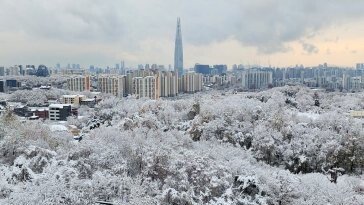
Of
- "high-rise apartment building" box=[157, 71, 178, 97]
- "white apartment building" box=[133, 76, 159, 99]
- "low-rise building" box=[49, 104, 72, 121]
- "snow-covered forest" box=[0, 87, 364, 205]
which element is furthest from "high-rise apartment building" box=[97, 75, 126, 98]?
"snow-covered forest" box=[0, 87, 364, 205]

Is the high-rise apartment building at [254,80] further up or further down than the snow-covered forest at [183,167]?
further up

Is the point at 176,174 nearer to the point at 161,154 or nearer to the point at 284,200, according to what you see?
the point at 161,154

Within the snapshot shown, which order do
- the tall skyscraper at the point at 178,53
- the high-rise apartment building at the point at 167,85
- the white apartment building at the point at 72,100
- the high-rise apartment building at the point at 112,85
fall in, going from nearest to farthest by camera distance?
the white apartment building at the point at 72,100 < the high-rise apartment building at the point at 112,85 < the high-rise apartment building at the point at 167,85 < the tall skyscraper at the point at 178,53

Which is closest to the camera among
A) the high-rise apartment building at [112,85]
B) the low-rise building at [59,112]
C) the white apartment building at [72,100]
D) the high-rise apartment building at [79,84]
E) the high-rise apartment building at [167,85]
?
the low-rise building at [59,112]

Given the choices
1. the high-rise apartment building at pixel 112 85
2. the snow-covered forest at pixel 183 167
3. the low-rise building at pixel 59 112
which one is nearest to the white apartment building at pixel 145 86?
the high-rise apartment building at pixel 112 85

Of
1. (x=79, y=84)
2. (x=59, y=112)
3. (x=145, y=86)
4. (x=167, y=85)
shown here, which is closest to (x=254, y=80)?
(x=167, y=85)

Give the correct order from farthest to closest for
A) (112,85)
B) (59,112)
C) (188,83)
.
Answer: (188,83)
(112,85)
(59,112)

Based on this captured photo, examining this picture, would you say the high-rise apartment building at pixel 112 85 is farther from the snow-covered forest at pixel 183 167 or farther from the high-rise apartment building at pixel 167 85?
the snow-covered forest at pixel 183 167

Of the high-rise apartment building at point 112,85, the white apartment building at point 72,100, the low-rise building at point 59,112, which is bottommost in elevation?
the low-rise building at point 59,112

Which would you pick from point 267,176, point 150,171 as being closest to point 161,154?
point 150,171

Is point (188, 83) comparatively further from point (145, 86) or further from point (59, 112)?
point (59, 112)

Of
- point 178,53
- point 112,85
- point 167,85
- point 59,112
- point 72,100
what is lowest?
point 59,112

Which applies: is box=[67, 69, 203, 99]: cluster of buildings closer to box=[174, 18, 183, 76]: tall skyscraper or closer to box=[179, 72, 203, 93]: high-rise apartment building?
box=[179, 72, 203, 93]: high-rise apartment building
